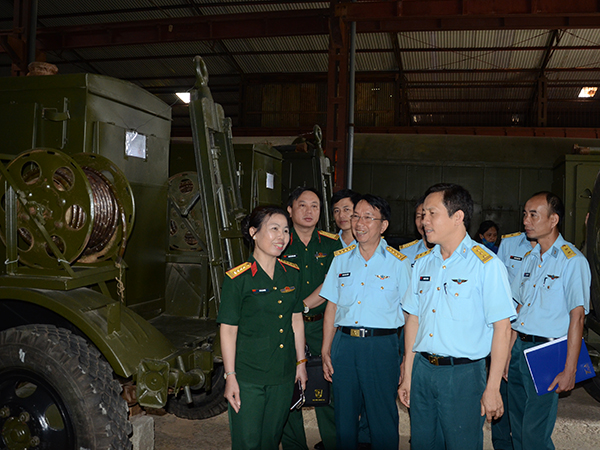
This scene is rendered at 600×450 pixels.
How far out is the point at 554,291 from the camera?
3.07m

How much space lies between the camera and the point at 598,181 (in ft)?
12.1

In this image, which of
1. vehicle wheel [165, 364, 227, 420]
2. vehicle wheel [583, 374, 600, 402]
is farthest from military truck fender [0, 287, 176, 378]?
vehicle wheel [583, 374, 600, 402]

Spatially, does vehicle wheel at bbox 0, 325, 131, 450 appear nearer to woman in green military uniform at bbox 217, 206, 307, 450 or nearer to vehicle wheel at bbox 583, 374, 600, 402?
woman in green military uniform at bbox 217, 206, 307, 450

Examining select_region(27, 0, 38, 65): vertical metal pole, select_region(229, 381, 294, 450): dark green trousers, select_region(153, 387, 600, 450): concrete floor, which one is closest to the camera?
select_region(229, 381, 294, 450): dark green trousers

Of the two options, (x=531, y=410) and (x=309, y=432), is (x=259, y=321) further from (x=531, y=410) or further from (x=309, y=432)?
(x=309, y=432)

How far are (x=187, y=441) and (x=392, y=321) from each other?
195 centimetres

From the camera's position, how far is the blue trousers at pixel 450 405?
234 cm

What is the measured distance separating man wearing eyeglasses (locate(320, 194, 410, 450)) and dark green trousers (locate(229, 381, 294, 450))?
0.63m

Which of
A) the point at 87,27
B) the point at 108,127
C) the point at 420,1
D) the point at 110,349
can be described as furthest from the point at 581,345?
the point at 87,27

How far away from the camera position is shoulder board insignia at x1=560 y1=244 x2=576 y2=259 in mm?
3025

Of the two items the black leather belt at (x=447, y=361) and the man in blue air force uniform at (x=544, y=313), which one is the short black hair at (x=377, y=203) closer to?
the man in blue air force uniform at (x=544, y=313)

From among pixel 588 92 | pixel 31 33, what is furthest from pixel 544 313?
pixel 588 92

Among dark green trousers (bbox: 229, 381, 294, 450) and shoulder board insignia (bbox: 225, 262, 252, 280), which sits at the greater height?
shoulder board insignia (bbox: 225, 262, 252, 280)

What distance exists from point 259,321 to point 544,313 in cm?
177
